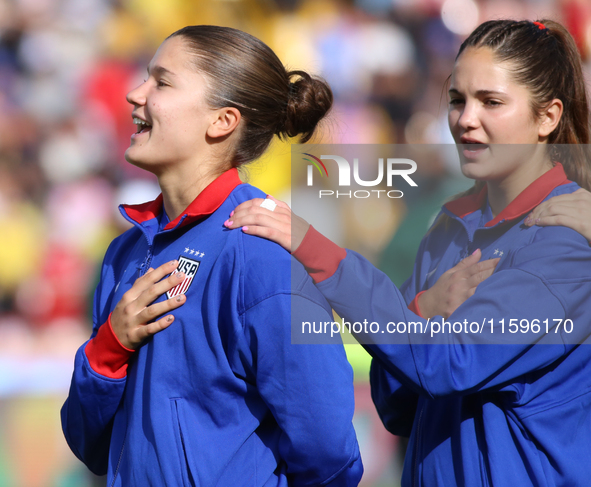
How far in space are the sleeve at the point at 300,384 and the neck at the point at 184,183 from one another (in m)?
0.33

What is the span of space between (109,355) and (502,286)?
0.79 meters

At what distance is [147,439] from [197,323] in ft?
0.79

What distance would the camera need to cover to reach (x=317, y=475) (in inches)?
50.3

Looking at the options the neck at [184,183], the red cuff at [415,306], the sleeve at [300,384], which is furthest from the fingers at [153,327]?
the red cuff at [415,306]

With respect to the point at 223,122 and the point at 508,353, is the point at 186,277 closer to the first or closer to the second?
the point at 223,122

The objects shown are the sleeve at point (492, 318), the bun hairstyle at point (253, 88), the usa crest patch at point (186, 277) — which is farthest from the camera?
the bun hairstyle at point (253, 88)

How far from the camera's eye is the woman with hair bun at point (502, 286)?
3.86ft

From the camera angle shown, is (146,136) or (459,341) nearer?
(459,341)

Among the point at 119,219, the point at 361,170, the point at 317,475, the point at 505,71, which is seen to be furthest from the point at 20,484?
the point at 505,71

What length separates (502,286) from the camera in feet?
3.87

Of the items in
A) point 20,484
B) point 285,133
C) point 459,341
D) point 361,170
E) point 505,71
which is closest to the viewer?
point 459,341

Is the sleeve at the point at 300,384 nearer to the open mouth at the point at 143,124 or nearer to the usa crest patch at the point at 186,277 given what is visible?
the usa crest patch at the point at 186,277

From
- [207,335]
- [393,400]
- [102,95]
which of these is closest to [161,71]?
[207,335]

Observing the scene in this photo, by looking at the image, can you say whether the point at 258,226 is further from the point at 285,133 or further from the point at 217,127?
the point at 285,133
